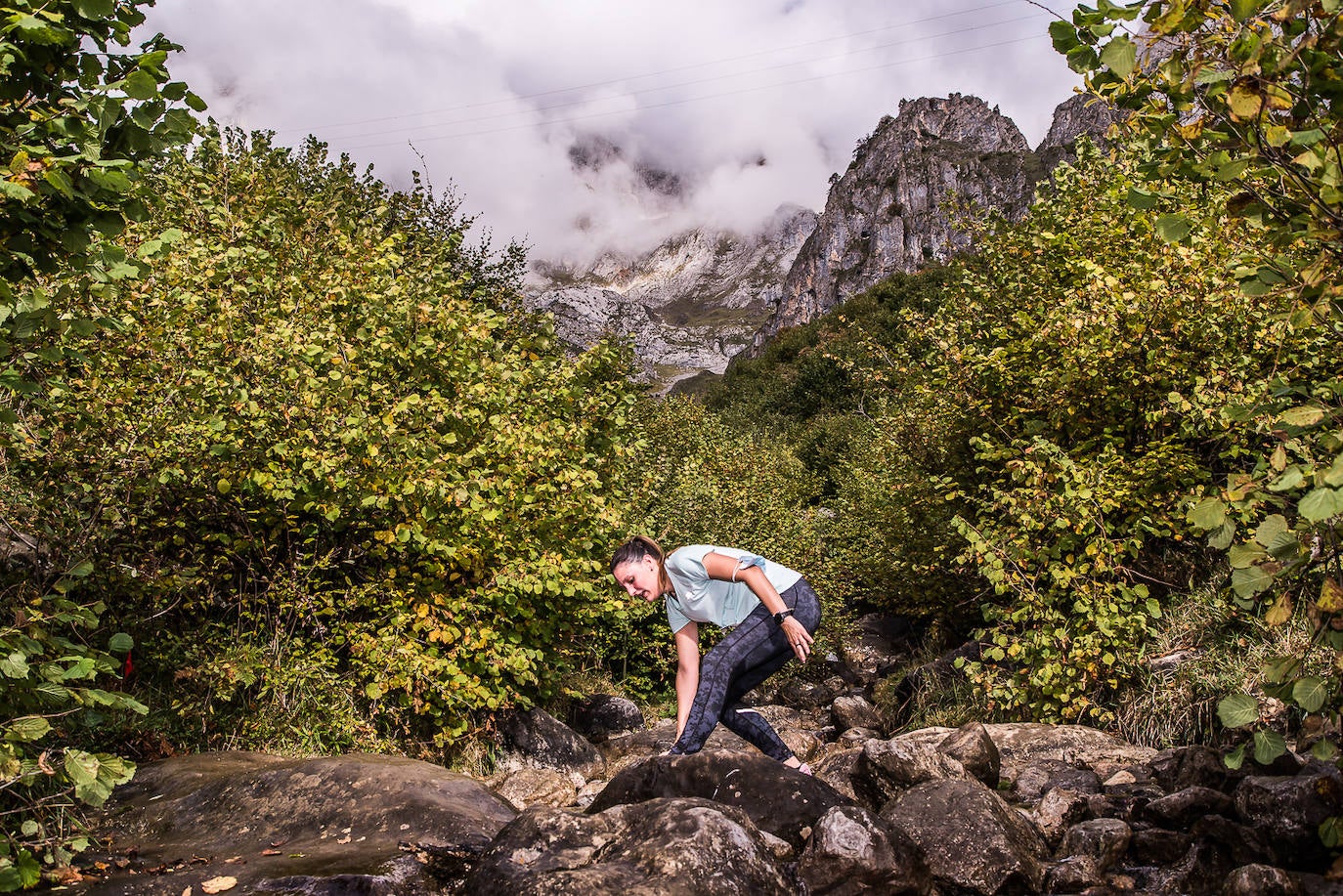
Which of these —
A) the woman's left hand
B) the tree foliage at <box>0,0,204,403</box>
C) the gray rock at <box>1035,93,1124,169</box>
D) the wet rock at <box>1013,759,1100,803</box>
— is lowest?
the wet rock at <box>1013,759,1100,803</box>

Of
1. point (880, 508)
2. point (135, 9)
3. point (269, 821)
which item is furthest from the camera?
point (880, 508)

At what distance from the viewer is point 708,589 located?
18.5 feet

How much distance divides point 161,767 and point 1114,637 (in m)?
7.55

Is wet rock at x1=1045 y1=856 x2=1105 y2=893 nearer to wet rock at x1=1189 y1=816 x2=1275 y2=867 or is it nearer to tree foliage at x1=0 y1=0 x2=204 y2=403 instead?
wet rock at x1=1189 y1=816 x2=1275 y2=867

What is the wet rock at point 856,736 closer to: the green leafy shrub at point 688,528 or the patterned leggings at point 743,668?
the green leafy shrub at point 688,528

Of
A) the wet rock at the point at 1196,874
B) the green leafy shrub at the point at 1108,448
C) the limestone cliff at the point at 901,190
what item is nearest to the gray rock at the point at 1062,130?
the limestone cliff at the point at 901,190

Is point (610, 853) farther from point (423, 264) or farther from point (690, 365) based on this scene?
point (690, 365)

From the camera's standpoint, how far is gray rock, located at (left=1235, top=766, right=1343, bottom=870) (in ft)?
14.2

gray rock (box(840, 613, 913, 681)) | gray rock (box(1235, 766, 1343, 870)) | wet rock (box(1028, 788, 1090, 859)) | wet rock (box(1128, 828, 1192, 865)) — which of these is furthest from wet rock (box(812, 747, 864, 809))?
gray rock (box(840, 613, 913, 681))

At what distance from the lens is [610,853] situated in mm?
4055

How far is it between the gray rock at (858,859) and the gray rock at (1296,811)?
5.68 ft

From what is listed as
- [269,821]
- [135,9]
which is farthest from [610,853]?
[135,9]

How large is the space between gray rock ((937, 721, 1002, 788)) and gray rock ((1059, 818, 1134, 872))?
Answer: 105 cm

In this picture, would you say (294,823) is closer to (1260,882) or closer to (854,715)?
(1260,882)
